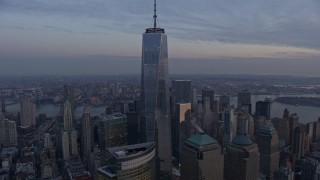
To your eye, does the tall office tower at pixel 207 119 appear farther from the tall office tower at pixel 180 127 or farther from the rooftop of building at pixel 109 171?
the rooftop of building at pixel 109 171

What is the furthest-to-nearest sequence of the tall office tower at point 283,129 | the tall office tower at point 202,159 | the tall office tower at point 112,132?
the tall office tower at point 283,129
the tall office tower at point 112,132
the tall office tower at point 202,159

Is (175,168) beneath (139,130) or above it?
beneath

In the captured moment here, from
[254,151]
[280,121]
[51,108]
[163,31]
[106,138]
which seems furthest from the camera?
[51,108]

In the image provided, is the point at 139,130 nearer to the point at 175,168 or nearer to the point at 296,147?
the point at 175,168

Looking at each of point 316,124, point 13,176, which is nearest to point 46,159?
point 13,176

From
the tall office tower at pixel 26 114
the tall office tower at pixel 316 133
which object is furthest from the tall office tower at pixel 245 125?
the tall office tower at pixel 26 114

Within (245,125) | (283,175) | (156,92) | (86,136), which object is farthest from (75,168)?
(245,125)

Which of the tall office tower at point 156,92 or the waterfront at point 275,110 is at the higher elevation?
the tall office tower at point 156,92
